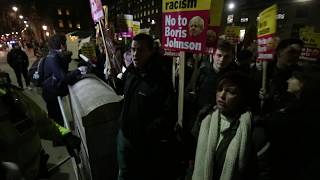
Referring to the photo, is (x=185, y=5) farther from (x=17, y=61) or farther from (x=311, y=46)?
(x=17, y=61)

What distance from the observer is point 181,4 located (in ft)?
11.7

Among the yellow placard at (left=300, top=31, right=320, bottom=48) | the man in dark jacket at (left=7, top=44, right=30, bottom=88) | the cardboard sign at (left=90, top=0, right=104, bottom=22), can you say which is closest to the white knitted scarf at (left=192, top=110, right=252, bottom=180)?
the cardboard sign at (left=90, top=0, right=104, bottom=22)

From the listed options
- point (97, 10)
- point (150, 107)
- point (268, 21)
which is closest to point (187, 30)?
point (150, 107)

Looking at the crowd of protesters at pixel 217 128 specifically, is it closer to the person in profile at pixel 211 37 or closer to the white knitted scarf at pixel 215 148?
the white knitted scarf at pixel 215 148

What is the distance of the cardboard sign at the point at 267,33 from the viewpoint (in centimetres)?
502

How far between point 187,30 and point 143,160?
163 centimetres

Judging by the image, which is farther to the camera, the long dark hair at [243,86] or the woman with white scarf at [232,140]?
the long dark hair at [243,86]

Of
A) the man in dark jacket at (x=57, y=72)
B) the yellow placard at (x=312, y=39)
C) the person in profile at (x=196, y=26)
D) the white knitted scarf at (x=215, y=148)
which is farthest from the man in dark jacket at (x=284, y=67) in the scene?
the man in dark jacket at (x=57, y=72)

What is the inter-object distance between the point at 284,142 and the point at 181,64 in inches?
56.4

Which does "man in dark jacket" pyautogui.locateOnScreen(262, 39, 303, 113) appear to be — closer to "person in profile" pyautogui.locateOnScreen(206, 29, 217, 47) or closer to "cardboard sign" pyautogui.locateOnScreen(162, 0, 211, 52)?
"person in profile" pyautogui.locateOnScreen(206, 29, 217, 47)

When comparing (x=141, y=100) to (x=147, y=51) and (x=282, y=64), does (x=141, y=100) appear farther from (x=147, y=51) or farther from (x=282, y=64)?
(x=282, y=64)

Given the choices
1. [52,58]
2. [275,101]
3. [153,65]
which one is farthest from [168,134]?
[52,58]

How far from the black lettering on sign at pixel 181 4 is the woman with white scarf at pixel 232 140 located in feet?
3.86

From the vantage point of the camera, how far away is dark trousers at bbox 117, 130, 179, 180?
345cm
